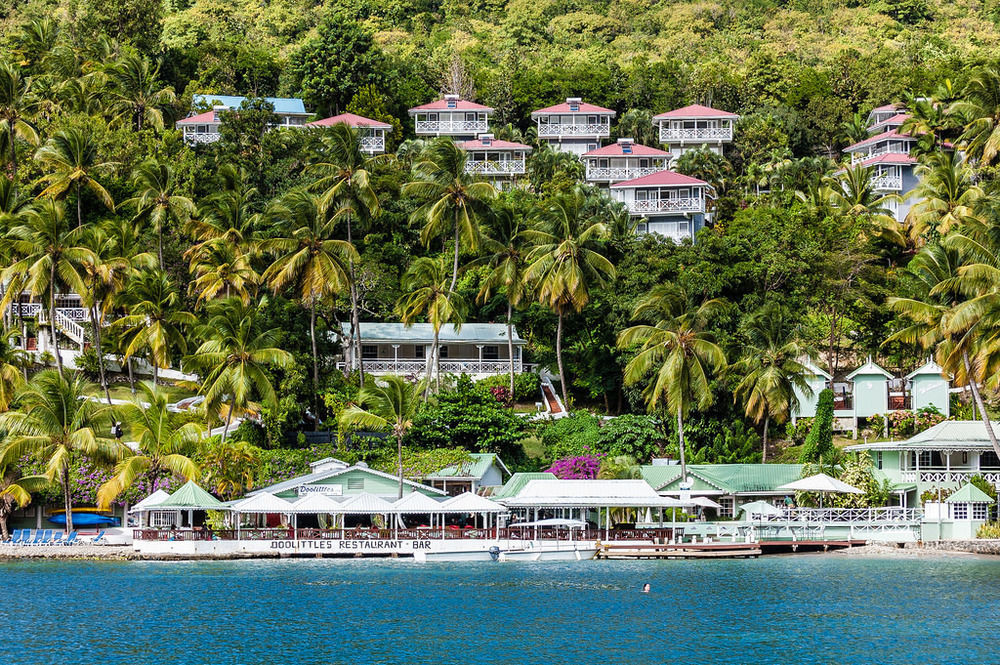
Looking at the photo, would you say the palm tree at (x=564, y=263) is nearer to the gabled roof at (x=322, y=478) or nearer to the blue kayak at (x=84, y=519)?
the gabled roof at (x=322, y=478)

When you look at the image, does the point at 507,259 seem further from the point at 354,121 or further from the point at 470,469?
the point at 354,121

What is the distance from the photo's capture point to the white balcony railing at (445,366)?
72125 millimetres

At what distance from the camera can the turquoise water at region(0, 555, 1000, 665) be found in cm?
3619

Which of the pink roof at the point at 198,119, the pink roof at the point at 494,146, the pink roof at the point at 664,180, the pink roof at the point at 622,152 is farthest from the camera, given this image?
the pink roof at the point at 494,146

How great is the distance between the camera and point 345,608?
140 ft

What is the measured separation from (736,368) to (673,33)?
3283 inches

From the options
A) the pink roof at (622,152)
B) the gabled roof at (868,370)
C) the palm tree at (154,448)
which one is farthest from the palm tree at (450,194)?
the pink roof at (622,152)

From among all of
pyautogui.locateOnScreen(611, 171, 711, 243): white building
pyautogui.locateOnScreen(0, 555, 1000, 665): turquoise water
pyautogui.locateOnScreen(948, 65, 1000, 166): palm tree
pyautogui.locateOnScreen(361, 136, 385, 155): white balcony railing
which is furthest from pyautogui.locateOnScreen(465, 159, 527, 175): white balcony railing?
pyautogui.locateOnScreen(0, 555, 1000, 665): turquoise water

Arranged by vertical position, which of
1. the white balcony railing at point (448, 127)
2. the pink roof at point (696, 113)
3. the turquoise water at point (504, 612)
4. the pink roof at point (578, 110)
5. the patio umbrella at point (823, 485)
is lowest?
the turquoise water at point (504, 612)

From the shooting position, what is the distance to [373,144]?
314 feet

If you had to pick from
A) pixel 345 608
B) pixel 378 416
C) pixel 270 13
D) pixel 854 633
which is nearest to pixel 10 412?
pixel 378 416

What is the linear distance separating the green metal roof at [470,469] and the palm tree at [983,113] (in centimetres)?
3284

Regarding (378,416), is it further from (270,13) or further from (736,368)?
(270,13)

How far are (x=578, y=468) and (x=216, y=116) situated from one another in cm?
4565
